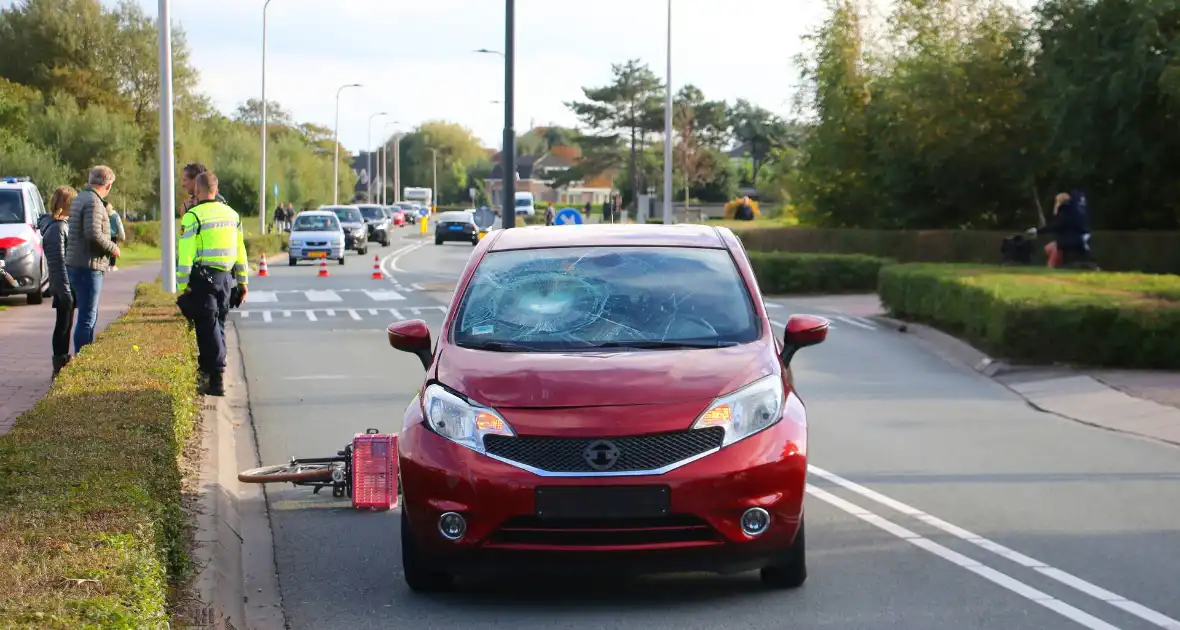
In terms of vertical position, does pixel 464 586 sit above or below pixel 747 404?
below

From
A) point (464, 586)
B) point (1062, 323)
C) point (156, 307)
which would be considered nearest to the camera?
point (464, 586)

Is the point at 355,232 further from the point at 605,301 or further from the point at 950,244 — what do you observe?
the point at 605,301

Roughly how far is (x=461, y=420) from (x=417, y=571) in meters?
0.71

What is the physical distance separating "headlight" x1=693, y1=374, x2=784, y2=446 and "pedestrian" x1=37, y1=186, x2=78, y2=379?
9.79m

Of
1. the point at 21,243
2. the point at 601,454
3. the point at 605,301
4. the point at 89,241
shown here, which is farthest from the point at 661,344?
the point at 21,243

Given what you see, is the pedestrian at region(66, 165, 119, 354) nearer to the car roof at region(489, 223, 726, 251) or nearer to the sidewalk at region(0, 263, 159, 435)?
the sidewalk at region(0, 263, 159, 435)

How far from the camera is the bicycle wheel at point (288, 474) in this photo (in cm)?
930

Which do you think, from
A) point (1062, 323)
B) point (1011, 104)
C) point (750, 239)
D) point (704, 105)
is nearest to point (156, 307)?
point (1062, 323)

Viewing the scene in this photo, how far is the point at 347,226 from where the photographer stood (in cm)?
5453

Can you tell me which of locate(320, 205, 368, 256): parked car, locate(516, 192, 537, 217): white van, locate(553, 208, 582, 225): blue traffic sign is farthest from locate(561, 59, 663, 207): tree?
locate(553, 208, 582, 225): blue traffic sign

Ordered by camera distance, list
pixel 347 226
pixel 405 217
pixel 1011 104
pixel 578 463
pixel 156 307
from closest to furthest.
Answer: pixel 578 463
pixel 156 307
pixel 1011 104
pixel 347 226
pixel 405 217

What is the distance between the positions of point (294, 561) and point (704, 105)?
3931 inches

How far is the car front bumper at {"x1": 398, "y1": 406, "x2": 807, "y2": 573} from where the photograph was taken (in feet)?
21.0

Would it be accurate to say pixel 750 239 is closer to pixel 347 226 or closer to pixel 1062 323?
pixel 347 226
